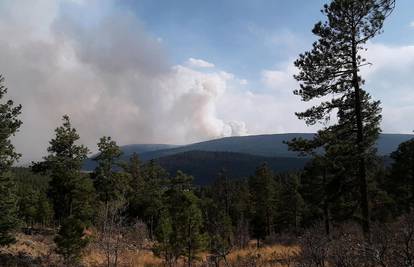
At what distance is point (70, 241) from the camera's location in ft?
86.6

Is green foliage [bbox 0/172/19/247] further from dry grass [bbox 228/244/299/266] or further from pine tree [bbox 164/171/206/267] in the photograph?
dry grass [bbox 228/244/299/266]

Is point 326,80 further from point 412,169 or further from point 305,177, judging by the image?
point 412,169

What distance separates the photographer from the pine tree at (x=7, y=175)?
23328 mm

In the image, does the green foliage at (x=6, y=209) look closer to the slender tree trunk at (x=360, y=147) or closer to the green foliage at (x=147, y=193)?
the slender tree trunk at (x=360, y=147)

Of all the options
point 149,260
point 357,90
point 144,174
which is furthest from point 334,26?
point 144,174

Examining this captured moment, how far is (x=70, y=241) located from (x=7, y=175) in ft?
20.5

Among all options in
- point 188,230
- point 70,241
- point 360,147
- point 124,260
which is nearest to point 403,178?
point 188,230

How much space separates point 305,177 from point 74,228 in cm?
2532

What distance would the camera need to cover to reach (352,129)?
16031 mm

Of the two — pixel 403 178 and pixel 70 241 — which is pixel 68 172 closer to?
pixel 70 241

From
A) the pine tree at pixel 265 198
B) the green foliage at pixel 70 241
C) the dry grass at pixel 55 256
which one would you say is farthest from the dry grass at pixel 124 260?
the pine tree at pixel 265 198

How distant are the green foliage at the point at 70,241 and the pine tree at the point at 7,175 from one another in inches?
140

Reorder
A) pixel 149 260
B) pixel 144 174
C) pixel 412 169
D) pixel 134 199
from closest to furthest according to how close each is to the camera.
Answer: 1. pixel 149 260
2. pixel 412 169
3. pixel 134 199
4. pixel 144 174

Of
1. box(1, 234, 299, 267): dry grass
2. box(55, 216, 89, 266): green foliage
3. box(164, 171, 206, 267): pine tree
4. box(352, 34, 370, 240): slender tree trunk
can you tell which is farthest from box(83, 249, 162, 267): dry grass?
box(352, 34, 370, 240): slender tree trunk
